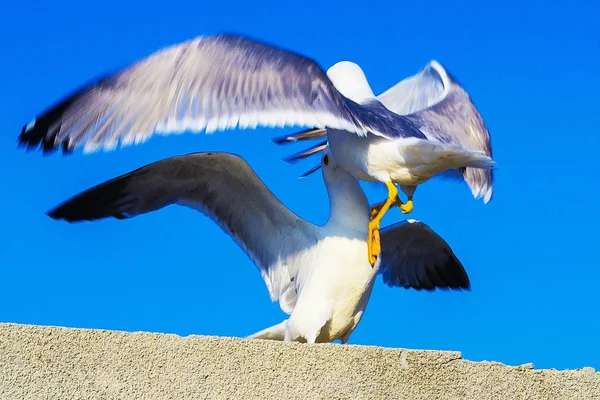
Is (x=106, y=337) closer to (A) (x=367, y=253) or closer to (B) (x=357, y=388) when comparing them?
(B) (x=357, y=388)

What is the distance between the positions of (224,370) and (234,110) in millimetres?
1448

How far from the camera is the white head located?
18.9 ft

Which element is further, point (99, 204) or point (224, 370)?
point (99, 204)

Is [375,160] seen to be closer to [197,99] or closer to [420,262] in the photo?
[197,99]

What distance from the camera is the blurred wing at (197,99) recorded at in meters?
4.37

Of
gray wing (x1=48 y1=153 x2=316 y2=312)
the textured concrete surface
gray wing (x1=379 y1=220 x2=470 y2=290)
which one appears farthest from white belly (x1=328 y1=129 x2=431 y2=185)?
gray wing (x1=379 y1=220 x2=470 y2=290)

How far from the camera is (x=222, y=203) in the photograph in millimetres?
6141

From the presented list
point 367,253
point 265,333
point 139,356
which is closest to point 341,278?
point 367,253

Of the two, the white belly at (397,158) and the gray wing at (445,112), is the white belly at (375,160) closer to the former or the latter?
the white belly at (397,158)

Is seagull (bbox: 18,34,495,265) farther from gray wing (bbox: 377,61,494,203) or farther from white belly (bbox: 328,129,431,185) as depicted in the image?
gray wing (bbox: 377,61,494,203)

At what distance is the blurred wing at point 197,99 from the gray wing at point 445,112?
1.01 metres

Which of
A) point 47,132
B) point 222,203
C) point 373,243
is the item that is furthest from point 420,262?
point 47,132

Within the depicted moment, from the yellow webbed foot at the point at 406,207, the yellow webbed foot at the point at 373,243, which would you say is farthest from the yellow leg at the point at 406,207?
the yellow webbed foot at the point at 373,243

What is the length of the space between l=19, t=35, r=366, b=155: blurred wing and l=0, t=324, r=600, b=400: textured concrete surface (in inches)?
48.7
